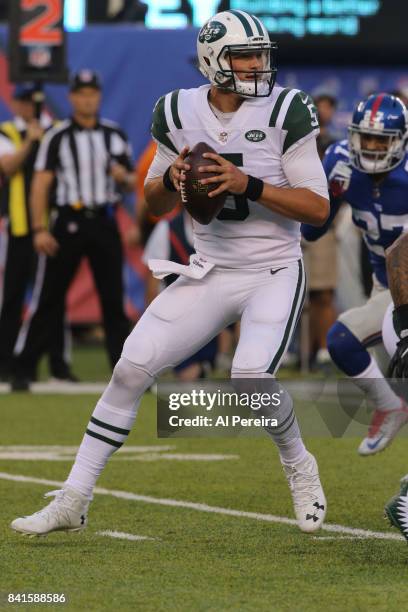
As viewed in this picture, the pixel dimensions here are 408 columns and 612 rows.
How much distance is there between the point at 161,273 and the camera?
5246mm

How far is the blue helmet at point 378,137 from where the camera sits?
6523mm

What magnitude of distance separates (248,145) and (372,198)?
1.67 meters

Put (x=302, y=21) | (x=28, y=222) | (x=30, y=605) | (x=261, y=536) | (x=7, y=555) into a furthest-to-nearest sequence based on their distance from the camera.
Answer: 1. (x=302, y=21)
2. (x=28, y=222)
3. (x=261, y=536)
4. (x=7, y=555)
5. (x=30, y=605)

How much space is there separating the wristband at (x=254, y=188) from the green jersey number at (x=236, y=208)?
0.17 m

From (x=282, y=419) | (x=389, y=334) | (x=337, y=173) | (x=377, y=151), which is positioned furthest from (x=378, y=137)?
(x=282, y=419)

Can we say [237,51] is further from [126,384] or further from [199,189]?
[126,384]

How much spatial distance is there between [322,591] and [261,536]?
0.93 meters

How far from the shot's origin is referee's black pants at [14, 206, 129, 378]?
9.96 meters

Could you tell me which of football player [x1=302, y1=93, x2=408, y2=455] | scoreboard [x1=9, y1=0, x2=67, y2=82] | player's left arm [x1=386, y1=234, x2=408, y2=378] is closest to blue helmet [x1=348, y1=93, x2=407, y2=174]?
football player [x1=302, y1=93, x2=408, y2=455]

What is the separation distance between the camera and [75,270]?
10.1m

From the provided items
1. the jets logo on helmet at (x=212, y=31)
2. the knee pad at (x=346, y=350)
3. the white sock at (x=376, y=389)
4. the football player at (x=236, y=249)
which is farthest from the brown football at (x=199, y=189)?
the white sock at (x=376, y=389)

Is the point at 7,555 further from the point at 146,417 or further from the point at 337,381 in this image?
the point at 337,381

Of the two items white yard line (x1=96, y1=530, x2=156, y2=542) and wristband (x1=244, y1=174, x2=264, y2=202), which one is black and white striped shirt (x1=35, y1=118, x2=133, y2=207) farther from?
wristband (x1=244, y1=174, x2=264, y2=202)

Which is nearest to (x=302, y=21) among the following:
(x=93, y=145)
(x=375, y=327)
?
(x=93, y=145)
